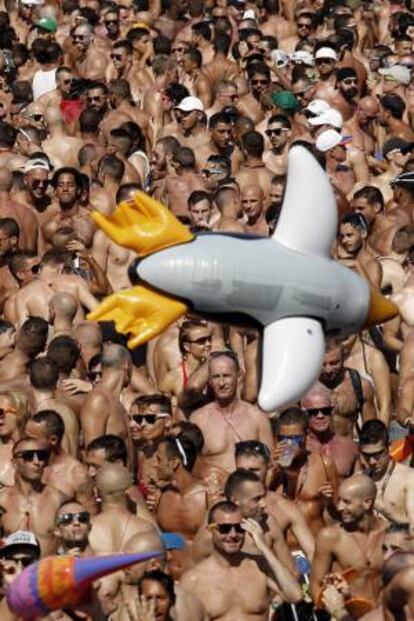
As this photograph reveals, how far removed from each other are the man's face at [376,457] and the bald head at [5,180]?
476cm

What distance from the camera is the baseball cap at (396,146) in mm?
19469

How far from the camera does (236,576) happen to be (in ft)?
41.8

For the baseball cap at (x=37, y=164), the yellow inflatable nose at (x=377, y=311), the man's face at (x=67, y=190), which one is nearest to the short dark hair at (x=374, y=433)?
the man's face at (x=67, y=190)

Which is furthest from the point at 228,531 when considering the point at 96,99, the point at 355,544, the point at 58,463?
the point at 96,99

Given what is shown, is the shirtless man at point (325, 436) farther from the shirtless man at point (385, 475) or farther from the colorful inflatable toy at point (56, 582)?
the colorful inflatable toy at point (56, 582)

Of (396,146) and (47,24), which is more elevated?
(396,146)

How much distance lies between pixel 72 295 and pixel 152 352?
694 mm

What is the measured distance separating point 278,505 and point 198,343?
222 cm

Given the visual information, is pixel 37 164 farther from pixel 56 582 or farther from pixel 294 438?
pixel 56 582

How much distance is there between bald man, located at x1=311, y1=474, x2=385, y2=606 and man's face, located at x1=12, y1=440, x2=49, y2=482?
1.68 m

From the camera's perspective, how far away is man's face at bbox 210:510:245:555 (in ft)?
41.2

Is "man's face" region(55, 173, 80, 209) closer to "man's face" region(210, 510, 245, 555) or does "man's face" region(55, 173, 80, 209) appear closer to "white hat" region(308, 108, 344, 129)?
"white hat" region(308, 108, 344, 129)

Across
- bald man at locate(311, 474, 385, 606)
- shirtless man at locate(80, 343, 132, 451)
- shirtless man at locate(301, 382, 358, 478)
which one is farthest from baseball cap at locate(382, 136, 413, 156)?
bald man at locate(311, 474, 385, 606)

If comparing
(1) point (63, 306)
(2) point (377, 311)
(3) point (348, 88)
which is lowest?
(3) point (348, 88)
